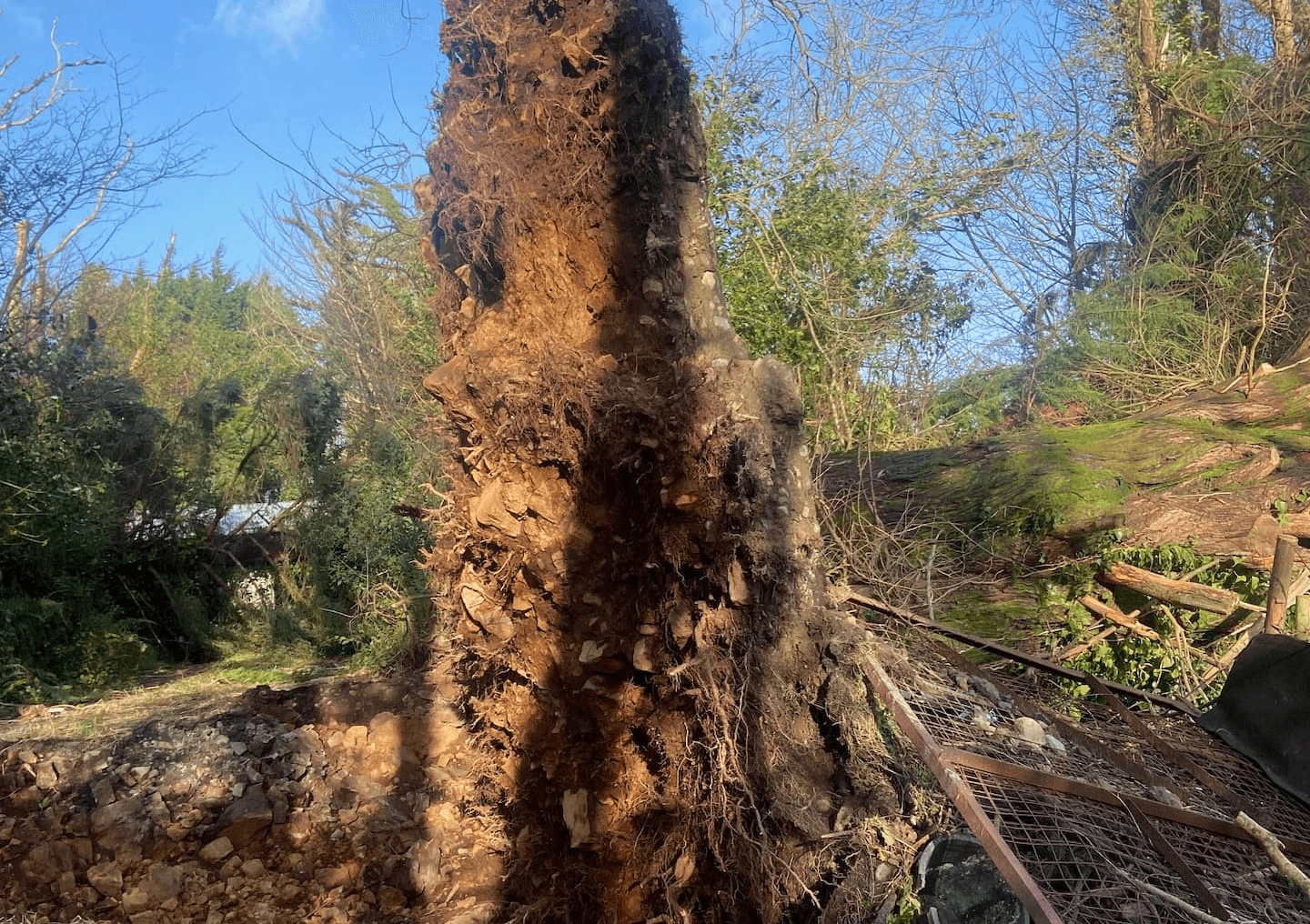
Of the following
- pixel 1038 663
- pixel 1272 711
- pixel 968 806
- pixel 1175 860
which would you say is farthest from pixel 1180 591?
pixel 968 806

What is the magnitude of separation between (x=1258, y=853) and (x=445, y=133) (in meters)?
4.26

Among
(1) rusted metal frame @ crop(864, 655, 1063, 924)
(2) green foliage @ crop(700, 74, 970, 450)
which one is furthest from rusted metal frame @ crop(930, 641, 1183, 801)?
(2) green foliage @ crop(700, 74, 970, 450)

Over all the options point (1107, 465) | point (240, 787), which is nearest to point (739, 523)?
point (240, 787)

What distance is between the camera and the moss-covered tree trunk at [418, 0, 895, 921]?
3393 mm

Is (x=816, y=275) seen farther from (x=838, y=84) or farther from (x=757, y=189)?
(x=838, y=84)

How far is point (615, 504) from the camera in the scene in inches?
147

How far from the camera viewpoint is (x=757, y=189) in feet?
28.0

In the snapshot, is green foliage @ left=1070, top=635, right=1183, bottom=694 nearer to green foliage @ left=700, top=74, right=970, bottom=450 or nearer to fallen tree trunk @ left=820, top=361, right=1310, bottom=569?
fallen tree trunk @ left=820, top=361, right=1310, bottom=569

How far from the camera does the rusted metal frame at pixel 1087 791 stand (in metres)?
2.69

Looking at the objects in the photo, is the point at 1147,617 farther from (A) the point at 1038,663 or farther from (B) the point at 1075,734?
(B) the point at 1075,734

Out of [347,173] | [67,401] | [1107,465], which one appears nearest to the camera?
[1107,465]

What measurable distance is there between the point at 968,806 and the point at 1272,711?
211 cm

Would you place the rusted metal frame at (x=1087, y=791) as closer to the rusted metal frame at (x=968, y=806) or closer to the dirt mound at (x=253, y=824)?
the rusted metal frame at (x=968, y=806)

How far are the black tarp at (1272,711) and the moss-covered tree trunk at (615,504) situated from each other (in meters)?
1.76
